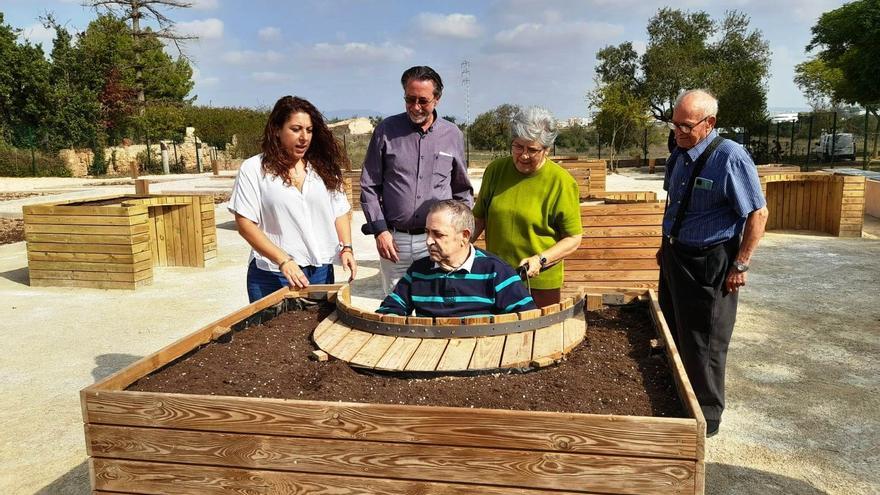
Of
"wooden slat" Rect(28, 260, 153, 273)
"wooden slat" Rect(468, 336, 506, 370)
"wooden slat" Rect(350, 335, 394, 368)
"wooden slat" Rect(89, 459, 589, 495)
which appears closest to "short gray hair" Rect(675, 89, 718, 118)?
"wooden slat" Rect(468, 336, 506, 370)

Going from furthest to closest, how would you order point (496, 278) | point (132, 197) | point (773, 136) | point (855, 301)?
point (773, 136) < point (132, 197) < point (855, 301) < point (496, 278)

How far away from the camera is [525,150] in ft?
11.2

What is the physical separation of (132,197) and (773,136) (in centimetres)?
3052

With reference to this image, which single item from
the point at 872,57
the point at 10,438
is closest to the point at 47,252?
the point at 10,438

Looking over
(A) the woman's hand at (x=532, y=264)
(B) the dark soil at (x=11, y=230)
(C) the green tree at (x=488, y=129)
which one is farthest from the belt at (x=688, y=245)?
(C) the green tree at (x=488, y=129)

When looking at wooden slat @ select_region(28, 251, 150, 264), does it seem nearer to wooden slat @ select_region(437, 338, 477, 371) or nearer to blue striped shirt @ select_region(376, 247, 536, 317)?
blue striped shirt @ select_region(376, 247, 536, 317)

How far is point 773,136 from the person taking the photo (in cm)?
3212

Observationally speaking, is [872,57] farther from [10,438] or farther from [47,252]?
[10,438]

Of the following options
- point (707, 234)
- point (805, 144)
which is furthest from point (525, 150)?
point (805, 144)

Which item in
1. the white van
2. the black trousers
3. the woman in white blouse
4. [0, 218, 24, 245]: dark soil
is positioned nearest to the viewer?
the woman in white blouse

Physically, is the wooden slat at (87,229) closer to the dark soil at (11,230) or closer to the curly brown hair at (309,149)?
the dark soil at (11,230)

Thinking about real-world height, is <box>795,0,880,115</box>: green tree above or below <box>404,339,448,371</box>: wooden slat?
above

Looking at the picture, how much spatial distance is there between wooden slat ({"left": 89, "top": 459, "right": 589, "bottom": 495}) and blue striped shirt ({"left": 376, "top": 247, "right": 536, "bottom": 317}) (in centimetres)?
108

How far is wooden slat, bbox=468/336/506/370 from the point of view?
2.43 metres
